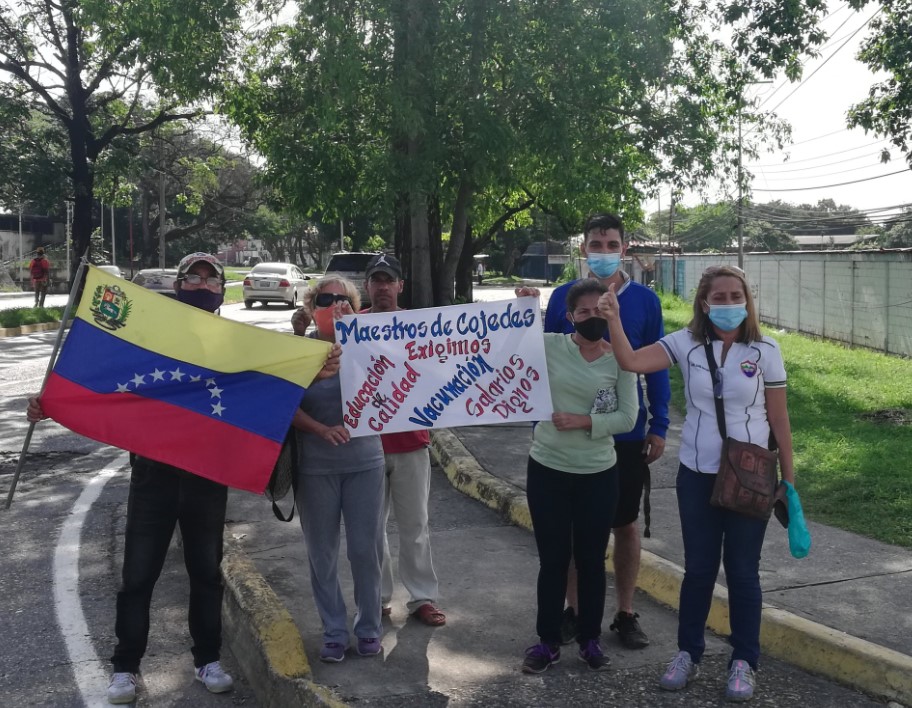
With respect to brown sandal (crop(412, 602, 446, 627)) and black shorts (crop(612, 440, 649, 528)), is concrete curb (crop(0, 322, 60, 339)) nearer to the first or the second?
brown sandal (crop(412, 602, 446, 627))

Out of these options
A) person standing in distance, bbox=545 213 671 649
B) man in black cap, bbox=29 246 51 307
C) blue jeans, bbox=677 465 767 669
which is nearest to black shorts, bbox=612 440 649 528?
person standing in distance, bbox=545 213 671 649

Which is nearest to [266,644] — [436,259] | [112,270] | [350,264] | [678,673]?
[678,673]

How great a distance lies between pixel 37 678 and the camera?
4.73 m

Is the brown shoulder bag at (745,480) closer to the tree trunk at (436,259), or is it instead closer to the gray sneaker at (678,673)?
the gray sneaker at (678,673)

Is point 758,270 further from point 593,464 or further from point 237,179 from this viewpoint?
point 237,179

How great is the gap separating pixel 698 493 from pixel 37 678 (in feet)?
10.2

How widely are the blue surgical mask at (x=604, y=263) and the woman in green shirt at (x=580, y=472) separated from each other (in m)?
0.25

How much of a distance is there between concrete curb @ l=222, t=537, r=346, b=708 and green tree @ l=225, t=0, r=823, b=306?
9.96m

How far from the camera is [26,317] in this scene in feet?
82.7

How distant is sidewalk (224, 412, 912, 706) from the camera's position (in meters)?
4.37

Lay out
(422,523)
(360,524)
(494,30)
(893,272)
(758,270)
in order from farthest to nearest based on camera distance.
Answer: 1. (758,270)
2. (893,272)
3. (494,30)
4. (422,523)
5. (360,524)

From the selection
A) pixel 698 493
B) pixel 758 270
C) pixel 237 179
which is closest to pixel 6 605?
pixel 698 493

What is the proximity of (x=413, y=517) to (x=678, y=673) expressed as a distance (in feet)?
4.96

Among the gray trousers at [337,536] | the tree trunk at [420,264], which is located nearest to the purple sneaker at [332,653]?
the gray trousers at [337,536]
